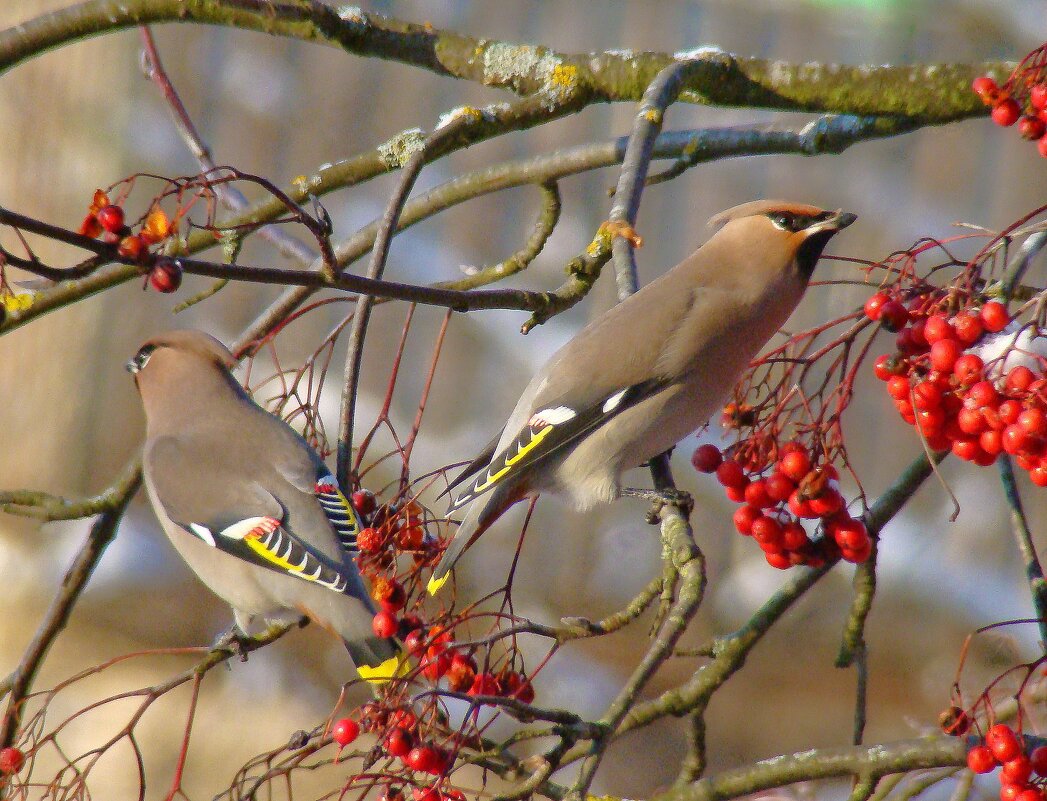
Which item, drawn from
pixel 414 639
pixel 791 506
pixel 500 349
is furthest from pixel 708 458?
pixel 500 349

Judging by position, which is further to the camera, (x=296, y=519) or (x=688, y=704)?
(x=296, y=519)

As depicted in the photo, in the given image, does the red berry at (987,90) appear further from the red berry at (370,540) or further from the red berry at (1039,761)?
the red berry at (370,540)

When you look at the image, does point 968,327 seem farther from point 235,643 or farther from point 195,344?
point 195,344

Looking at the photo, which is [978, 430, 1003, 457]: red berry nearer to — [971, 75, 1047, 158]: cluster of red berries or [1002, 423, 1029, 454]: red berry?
[1002, 423, 1029, 454]: red berry

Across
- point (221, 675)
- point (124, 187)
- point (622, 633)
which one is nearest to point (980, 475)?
point (622, 633)

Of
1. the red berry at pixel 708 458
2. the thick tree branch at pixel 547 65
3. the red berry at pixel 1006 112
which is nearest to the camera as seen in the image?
the red berry at pixel 708 458

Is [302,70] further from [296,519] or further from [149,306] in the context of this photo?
[296,519]

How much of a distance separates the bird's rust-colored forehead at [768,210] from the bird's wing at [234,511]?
1.04 m

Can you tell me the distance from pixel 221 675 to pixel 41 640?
3098 mm

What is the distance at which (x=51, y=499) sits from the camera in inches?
104

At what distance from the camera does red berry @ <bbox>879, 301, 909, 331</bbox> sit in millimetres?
1995

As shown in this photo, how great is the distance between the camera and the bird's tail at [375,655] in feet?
8.55

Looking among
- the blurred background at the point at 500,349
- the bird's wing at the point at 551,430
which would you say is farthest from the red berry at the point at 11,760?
the blurred background at the point at 500,349

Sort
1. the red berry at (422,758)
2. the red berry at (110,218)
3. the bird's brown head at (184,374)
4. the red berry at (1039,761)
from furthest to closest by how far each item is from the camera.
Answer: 1. the bird's brown head at (184,374)
2. the red berry at (1039,761)
3. the red berry at (422,758)
4. the red berry at (110,218)
